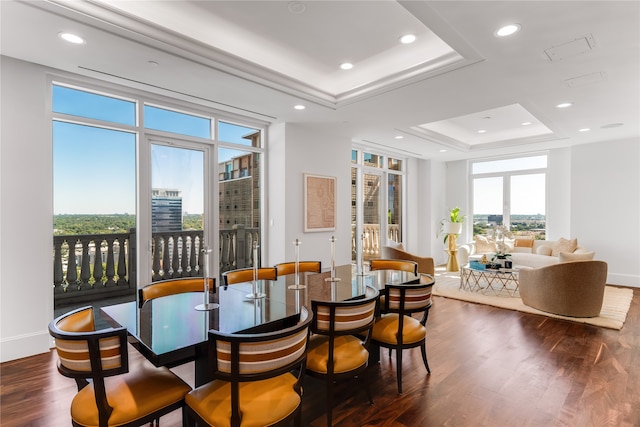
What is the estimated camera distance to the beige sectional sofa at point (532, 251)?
6309 millimetres

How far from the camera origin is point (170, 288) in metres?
2.82

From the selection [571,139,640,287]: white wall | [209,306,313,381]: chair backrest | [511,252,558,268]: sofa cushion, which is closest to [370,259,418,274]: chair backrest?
[209,306,313,381]: chair backrest

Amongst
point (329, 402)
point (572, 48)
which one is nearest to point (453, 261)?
point (572, 48)

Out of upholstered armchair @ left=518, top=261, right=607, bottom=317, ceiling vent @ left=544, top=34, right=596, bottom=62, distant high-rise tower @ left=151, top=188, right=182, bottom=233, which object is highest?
ceiling vent @ left=544, top=34, right=596, bottom=62

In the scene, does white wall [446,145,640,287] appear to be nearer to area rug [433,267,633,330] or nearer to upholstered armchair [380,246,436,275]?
area rug [433,267,633,330]

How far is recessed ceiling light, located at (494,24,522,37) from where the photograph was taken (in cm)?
256

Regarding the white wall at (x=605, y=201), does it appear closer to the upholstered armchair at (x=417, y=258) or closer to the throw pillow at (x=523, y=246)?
the throw pillow at (x=523, y=246)

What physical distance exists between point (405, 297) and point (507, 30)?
7.19 feet

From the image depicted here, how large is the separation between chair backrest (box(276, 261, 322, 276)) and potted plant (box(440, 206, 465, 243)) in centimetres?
543

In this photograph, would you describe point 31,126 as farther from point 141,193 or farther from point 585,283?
point 585,283

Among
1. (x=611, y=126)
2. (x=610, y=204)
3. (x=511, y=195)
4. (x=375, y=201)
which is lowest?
(x=610, y=204)

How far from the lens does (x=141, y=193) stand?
402 centimetres

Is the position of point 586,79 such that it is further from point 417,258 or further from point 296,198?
point 296,198

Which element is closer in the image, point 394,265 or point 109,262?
point 394,265
